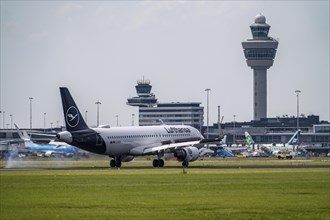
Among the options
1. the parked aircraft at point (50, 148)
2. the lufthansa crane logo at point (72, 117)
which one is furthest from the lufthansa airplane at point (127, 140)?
the parked aircraft at point (50, 148)

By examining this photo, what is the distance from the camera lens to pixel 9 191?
6488cm

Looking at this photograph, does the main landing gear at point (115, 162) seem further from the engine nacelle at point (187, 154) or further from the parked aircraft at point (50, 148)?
the parked aircraft at point (50, 148)

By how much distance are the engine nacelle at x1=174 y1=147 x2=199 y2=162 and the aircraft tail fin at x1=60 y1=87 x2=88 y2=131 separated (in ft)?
41.4

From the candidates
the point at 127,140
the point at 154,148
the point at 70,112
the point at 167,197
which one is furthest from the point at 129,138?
the point at 167,197

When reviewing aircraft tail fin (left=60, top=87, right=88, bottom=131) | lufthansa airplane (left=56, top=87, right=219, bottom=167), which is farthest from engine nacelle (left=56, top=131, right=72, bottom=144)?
aircraft tail fin (left=60, top=87, right=88, bottom=131)

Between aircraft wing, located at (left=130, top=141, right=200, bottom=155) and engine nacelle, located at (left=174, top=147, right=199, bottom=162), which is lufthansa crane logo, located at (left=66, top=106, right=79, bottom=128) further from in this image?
engine nacelle, located at (left=174, top=147, right=199, bottom=162)

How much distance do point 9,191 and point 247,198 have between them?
16979 millimetres

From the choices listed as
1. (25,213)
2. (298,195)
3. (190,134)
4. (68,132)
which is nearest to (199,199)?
(298,195)

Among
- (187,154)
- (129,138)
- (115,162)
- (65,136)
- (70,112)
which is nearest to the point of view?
(65,136)

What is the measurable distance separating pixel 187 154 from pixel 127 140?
7525 mm

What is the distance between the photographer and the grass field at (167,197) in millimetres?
49219

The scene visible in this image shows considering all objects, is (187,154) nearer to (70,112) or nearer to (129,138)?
(129,138)

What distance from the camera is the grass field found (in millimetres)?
49219

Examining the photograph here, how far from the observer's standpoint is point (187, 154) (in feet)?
366
